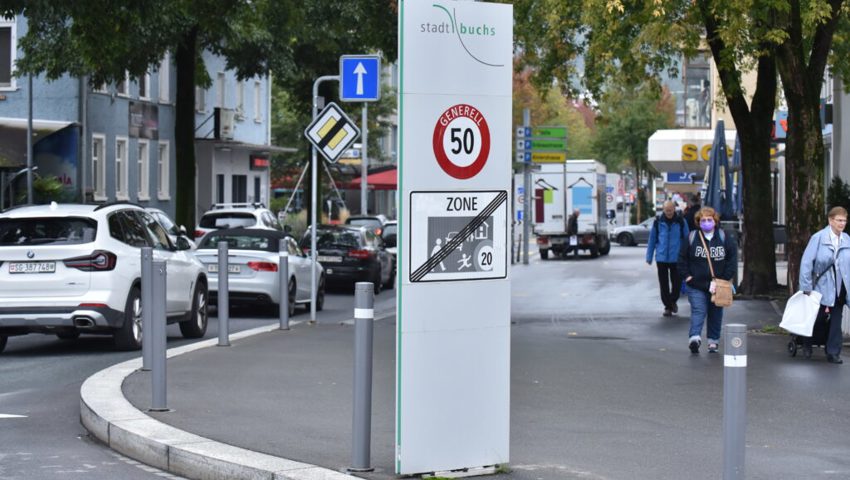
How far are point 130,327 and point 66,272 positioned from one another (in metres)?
1.02

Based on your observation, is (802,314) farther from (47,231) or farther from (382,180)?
(382,180)

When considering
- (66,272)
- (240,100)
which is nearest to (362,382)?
(66,272)

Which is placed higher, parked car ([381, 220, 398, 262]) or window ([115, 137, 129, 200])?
window ([115, 137, 129, 200])

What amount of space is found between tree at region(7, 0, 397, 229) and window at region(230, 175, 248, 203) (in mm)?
17487

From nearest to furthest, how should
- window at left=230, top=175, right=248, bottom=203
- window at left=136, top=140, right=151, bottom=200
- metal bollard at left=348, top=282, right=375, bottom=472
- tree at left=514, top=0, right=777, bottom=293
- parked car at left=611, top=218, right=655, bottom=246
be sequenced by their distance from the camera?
metal bollard at left=348, top=282, right=375, bottom=472, tree at left=514, top=0, right=777, bottom=293, window at left=136, top=140, right=151, bottom=200, window at left=230, top=175, right=248, bottom=203, parked car at left=611, top=218, right=655, bottom=246

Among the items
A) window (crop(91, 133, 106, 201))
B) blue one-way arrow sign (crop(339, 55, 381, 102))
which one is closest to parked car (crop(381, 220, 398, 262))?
window (crop(91, 133, 106, 201))

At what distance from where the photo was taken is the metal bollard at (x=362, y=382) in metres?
7.96

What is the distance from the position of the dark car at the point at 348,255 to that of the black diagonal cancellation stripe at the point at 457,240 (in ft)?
71.5

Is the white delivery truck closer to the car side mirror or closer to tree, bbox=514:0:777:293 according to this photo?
tree, bbox=514:0:777:293

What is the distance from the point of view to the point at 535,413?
1095 centimetres

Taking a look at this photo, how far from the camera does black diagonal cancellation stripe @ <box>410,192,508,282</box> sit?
778 centimetres

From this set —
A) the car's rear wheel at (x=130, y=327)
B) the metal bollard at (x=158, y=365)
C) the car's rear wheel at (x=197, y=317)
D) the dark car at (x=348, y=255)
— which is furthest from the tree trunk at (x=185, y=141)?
the metal bollard at (x=158, y=365)

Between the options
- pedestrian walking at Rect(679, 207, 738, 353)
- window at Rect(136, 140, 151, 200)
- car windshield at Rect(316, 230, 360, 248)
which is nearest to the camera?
pedestrian walking at Rect(679, 207, 738, 353)

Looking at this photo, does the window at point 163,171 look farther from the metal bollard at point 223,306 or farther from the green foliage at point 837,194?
the metal bollard at point 223,306
